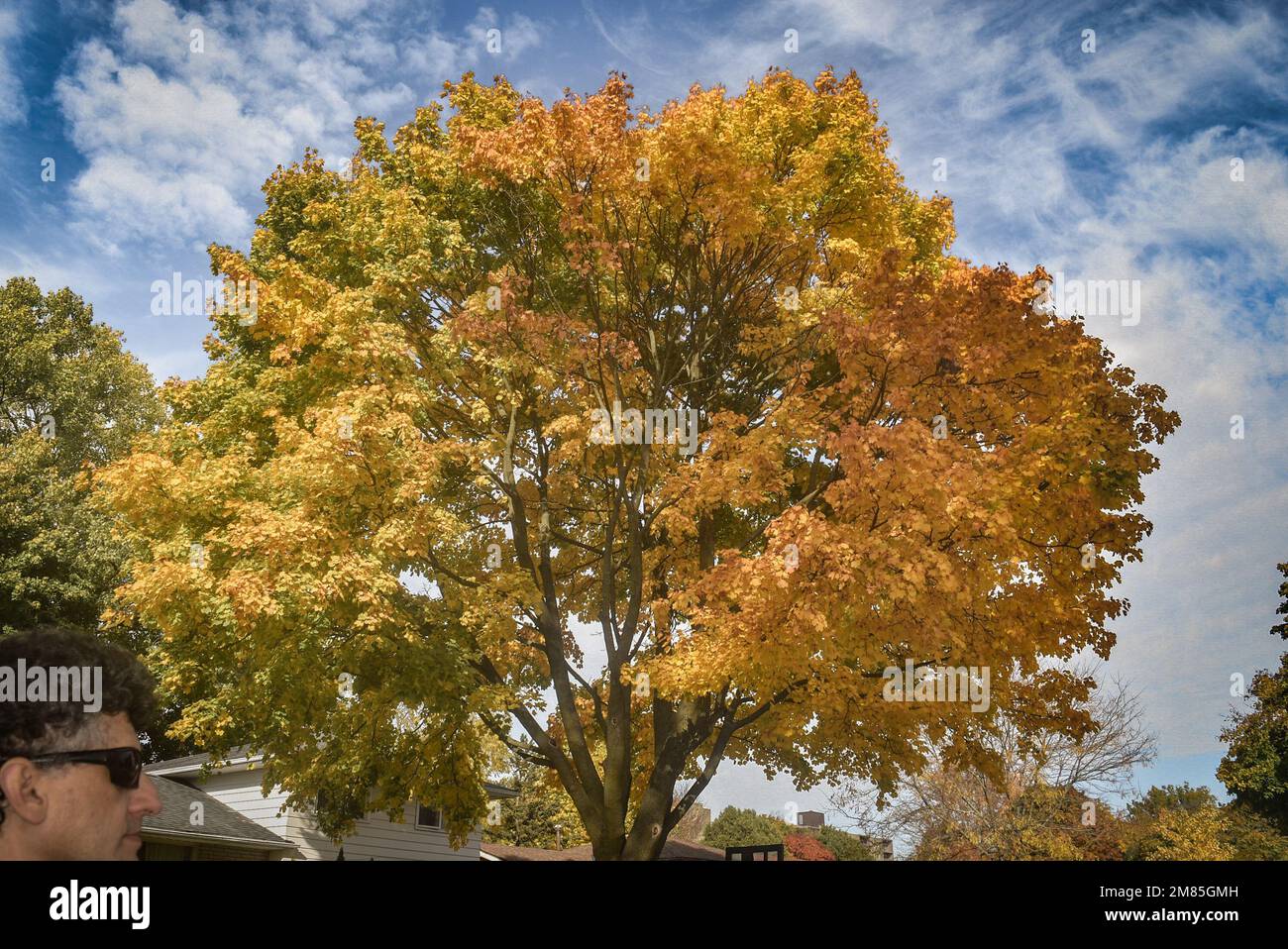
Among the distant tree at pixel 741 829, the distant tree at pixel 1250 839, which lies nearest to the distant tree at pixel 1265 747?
the distant tree at pixel 1250 839

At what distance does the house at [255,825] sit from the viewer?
67.2 ft

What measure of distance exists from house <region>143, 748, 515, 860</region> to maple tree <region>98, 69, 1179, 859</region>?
Result: 6197mm

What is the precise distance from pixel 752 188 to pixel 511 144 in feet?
13.5

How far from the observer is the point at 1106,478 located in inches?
498

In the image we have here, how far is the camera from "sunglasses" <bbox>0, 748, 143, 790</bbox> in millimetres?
2547

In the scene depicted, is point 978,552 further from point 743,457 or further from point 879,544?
point 743,457

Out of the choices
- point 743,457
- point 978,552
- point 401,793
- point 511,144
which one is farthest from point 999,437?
point 401,793

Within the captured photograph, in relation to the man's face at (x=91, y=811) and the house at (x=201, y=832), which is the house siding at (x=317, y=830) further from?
the man's face at (x=91, y=811)

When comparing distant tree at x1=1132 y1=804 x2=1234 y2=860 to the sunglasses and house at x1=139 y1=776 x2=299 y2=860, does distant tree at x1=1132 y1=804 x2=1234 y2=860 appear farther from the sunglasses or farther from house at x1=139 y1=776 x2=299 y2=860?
the sunglasses

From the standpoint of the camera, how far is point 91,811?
2.56 metres

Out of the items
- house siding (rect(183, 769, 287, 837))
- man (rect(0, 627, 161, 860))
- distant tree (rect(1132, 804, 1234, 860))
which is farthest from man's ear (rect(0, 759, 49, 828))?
distant tree (rect(1132, 804, 1234, 860))

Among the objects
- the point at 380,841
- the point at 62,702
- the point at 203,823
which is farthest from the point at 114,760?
the point at 380,841
